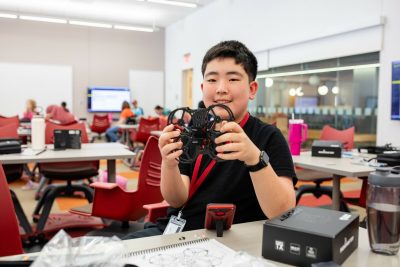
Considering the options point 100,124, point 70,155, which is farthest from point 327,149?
point 100,124

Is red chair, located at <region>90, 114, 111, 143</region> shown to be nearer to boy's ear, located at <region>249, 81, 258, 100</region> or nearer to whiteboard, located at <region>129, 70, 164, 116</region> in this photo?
whiteboard, located at <region>129, 70, 164, 116</region>

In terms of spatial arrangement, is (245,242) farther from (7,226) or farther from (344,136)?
(344,136)

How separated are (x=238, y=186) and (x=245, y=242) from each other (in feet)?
1.13

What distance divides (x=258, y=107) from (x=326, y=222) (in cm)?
792

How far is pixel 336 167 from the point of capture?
256 centimetres

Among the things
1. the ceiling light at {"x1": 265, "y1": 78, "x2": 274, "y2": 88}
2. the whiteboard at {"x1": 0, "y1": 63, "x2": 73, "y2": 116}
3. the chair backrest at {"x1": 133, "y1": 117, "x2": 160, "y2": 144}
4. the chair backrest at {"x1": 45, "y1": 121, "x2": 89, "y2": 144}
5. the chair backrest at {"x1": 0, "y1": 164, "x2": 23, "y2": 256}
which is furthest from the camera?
Answer: the whiteboard at {"x1": 0, "y1": 63, "x2": 73, "y2": 116}

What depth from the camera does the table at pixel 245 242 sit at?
951 mm

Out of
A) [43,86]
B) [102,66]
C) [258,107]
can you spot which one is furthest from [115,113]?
[258,107]

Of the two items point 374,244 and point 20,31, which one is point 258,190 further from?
point 20,31

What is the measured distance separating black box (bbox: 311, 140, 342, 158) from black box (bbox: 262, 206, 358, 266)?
2152 mm

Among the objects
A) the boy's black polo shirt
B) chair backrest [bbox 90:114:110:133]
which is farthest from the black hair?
chair backrest [bbox 90:114:110:133]

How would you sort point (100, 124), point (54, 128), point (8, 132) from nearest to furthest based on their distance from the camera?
1. point (8, 132)
2. point (54, 128)
3. point (100, 124)

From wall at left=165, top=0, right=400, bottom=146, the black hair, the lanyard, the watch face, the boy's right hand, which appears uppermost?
wall at left=165, top=0, right=400, bottom=146

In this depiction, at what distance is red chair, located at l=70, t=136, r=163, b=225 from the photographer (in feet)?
8.07
